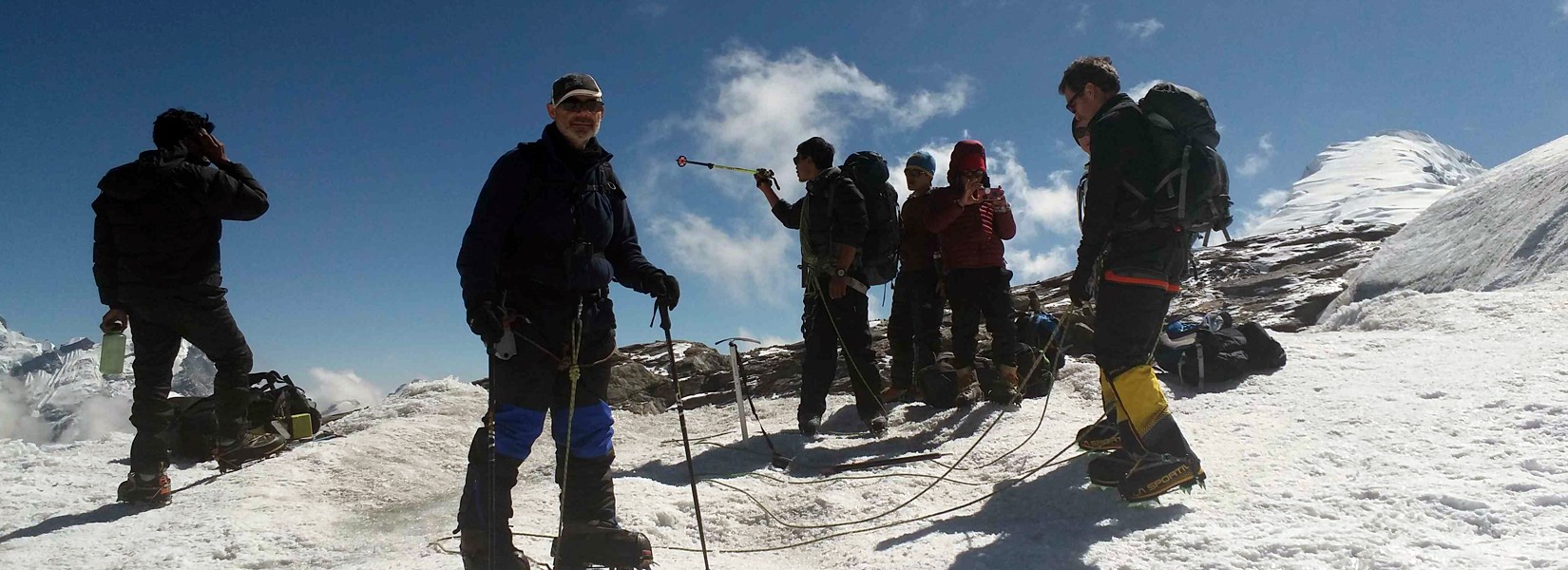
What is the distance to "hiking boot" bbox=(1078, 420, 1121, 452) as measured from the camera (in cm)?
467

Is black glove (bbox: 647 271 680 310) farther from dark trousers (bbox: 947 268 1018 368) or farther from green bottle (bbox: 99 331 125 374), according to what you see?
green bottle (bbox: 99 331 125 374)

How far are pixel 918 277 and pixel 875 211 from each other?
1.12 meters

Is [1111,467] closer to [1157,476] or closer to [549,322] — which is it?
[1157,476]

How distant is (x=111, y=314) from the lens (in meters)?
5.36

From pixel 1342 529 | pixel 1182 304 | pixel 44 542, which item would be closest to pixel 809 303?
pixel 1342 529

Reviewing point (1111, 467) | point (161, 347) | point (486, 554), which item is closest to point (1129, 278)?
point (1111, 467)

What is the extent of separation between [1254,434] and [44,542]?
7.56 meters

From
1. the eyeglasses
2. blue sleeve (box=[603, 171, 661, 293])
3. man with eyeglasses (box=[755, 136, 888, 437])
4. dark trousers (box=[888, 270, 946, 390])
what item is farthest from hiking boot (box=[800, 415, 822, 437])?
the eyeglasses

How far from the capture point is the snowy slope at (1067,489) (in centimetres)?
317

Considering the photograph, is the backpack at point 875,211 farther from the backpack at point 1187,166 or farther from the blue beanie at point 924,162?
the backpack at point 1187,166

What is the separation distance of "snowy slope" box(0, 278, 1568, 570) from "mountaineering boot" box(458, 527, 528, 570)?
52cm

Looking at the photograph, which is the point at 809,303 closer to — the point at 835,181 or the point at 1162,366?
the point at 835,181

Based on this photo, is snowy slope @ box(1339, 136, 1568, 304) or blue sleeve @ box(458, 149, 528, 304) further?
snowy slope @ box(1339, 136, 1568, 304)

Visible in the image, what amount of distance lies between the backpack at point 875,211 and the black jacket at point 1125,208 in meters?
2.79
